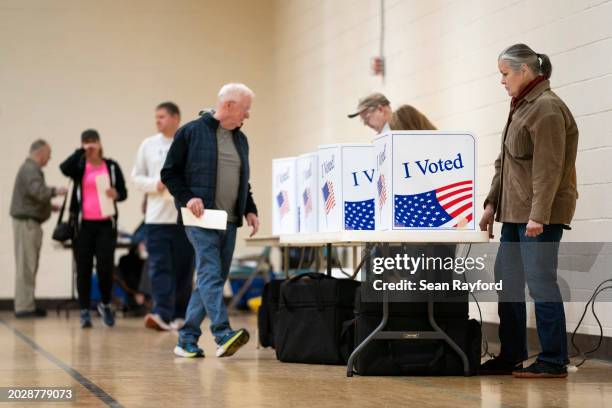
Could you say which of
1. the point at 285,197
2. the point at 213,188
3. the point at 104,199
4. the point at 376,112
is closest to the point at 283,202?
the point at 285,197

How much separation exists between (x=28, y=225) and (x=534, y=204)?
6.73m

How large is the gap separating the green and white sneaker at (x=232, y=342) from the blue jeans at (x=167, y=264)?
2417 millimetres

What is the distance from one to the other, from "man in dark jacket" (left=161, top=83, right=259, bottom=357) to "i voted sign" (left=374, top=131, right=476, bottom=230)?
1.17 metres

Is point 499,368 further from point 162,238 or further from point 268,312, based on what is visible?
point 162,238

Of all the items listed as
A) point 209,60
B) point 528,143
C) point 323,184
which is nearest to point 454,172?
point 528,143

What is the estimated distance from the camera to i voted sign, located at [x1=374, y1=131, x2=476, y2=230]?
13.9 feet

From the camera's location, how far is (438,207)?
425cm

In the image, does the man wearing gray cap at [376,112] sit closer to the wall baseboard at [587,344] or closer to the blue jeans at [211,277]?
the blue jeans at [211,277]

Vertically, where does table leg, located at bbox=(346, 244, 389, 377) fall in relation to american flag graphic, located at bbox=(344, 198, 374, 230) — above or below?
below

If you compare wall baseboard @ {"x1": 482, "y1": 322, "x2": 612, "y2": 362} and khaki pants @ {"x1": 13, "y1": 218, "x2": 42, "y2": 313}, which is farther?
khaki pants @ {"x1": 13, "y1": 218, "x2": 42, "y2": 313}

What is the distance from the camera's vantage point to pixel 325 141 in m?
9.55

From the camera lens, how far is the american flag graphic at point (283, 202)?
5641mm

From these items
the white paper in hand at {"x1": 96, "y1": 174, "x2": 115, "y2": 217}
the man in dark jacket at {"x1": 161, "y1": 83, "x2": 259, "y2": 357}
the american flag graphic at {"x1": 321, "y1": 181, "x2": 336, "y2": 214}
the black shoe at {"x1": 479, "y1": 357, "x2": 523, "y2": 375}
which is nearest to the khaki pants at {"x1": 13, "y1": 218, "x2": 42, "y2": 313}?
the white paper in hand at {"x1": 96, "y1": 174, "x2": 115, "y2": 217}

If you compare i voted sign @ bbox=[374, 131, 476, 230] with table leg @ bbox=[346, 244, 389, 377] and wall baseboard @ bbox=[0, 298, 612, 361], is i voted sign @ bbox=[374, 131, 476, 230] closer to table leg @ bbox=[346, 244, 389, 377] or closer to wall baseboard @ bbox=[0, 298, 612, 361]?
table leg @ bbox=[346, 244, 389, 377]
